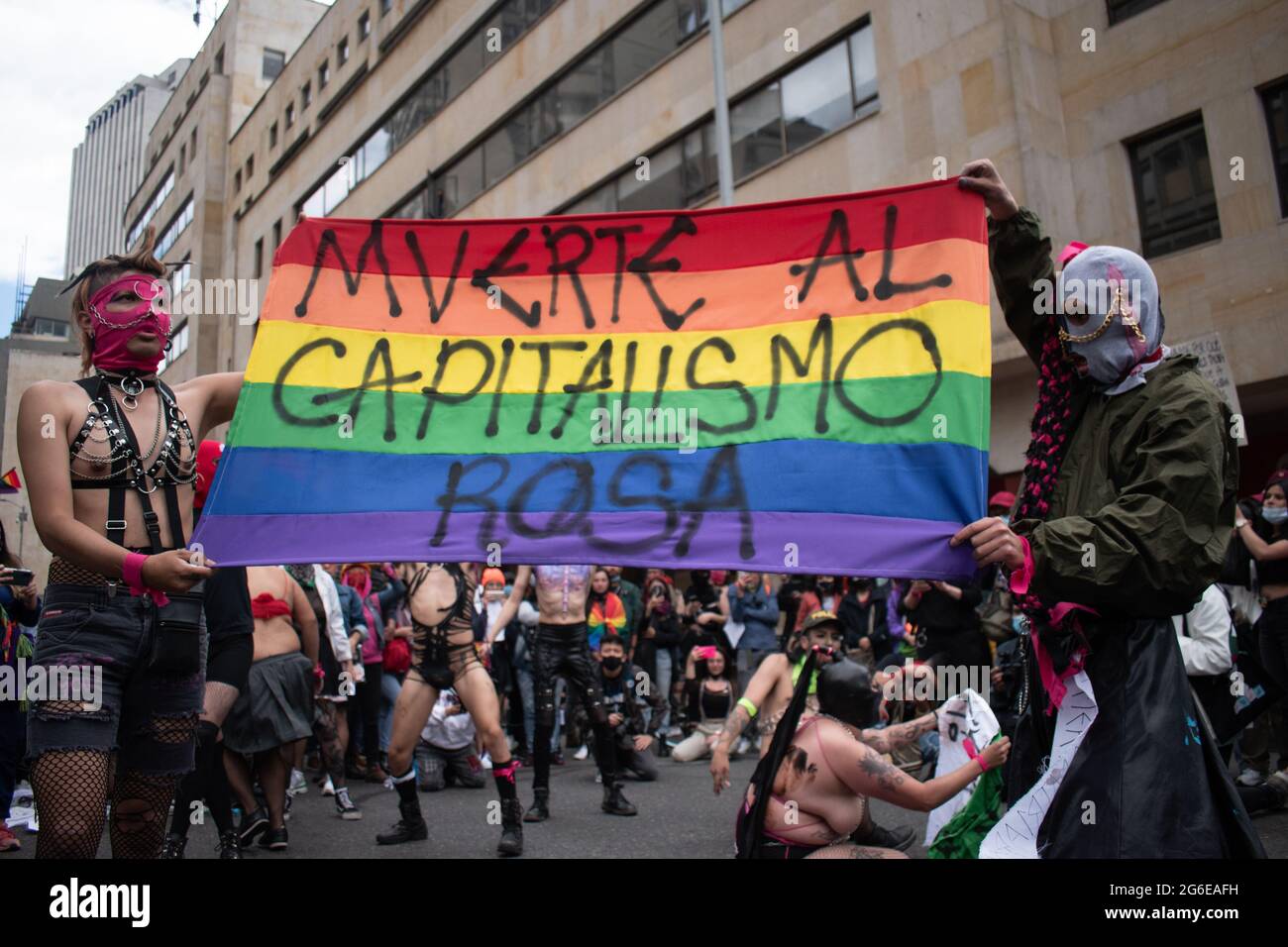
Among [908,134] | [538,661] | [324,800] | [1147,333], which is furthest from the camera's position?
[908,134]

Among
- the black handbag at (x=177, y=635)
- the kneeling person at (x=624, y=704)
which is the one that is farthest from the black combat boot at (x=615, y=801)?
the black handbag at (x=177, y=635)

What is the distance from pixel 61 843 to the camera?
265cm

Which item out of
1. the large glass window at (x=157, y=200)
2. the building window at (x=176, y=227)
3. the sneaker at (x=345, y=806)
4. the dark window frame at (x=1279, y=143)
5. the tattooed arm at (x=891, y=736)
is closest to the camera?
the tattooed arm at (x=891, y=736)

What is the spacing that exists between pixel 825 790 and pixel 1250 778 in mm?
4698

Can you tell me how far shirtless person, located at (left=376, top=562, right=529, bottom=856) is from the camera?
605 centimetres

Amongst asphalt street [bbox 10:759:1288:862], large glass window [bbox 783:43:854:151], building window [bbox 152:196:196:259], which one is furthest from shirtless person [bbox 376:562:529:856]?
building window [bbox 152:196:196:259]

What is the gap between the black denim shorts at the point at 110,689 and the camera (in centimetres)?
271

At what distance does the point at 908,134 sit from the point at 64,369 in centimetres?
4356

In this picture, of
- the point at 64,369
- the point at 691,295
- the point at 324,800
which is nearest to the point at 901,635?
the point at 324,800

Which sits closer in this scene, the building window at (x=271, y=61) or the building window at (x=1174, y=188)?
the building window at (x=1174, y=188)

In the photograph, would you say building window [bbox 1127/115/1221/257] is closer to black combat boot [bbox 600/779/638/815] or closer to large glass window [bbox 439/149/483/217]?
black combat boot [bbox 600/779/638/815]

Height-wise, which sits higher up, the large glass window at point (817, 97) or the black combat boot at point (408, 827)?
the large glass window at point (817, 97)

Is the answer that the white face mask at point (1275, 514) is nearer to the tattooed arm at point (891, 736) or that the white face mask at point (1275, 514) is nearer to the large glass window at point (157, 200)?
the tattooed arm at point (891, 736)
